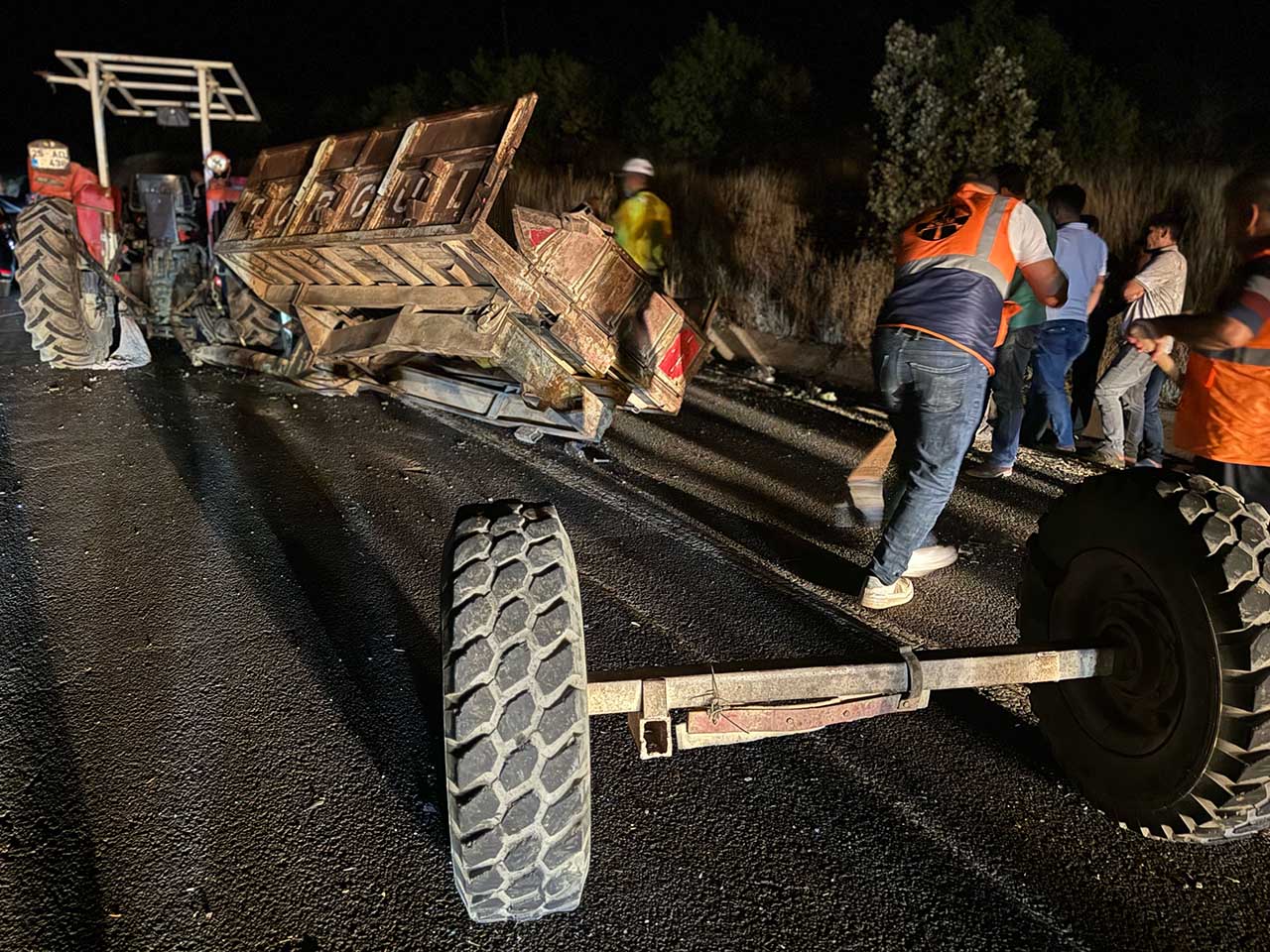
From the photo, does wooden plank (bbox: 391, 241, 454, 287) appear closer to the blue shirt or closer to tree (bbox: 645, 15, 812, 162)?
the blue shirt

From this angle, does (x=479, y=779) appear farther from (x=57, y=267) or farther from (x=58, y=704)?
(x=57, y=267)

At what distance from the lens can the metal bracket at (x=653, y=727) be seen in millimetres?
2248

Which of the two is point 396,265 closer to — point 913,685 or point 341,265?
point 341,265

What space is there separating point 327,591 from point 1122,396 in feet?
16.5

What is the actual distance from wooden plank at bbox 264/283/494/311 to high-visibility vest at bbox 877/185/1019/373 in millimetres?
2890

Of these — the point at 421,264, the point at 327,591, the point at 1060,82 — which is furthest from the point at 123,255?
the point at 1060,82

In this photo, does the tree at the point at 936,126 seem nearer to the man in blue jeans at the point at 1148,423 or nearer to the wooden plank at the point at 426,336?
the man in blue jeans at the point at 1148,423

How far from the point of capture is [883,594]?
13.1 ft

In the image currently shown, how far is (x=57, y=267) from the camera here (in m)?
8.22

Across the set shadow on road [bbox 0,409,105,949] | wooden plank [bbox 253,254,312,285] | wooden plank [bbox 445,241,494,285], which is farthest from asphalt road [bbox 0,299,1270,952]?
wooden plank [bbox 253,254,312,285]

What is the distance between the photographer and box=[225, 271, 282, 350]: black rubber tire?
27.8 ft

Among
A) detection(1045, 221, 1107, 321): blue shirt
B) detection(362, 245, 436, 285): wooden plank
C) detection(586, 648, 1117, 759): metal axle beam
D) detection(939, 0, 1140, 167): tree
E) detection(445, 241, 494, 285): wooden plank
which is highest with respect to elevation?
detection(939, 0, 1140, 167): tree

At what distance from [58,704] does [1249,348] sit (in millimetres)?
4181

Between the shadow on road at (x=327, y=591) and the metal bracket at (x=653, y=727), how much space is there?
73 cm
